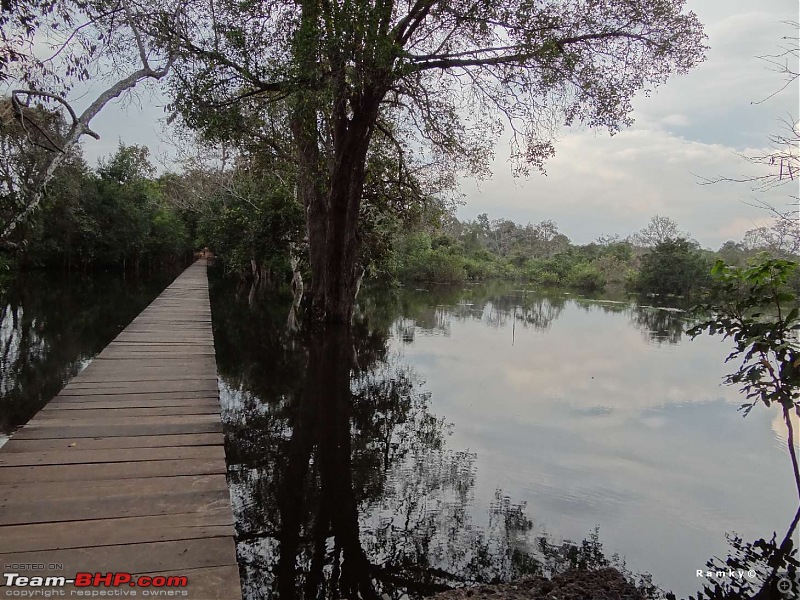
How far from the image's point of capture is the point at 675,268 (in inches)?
1296

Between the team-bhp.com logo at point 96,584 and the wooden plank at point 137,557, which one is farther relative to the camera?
the wooden plank at point 137,557

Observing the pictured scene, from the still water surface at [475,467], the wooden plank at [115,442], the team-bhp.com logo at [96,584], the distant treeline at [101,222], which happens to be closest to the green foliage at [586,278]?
the distant treeline at [101,222]

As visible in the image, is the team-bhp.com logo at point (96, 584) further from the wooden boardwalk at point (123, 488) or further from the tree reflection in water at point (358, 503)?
the tree reflection in water at point (358, 503)

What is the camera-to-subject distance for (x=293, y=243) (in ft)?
49.4

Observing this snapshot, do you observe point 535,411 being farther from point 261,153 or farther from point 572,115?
point 261,153

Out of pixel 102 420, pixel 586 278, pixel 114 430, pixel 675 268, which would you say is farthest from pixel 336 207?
pixel 586 278

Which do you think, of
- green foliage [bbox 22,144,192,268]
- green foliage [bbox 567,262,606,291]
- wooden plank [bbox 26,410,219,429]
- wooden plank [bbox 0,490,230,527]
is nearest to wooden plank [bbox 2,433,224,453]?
wooden plank [bbox 26,410,219,429]

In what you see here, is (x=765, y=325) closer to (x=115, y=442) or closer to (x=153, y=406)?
(x=115, y=442)

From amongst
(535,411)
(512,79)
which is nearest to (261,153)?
(512,79)

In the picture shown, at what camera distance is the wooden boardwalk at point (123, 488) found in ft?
6.89

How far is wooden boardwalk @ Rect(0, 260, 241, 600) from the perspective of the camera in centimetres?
210

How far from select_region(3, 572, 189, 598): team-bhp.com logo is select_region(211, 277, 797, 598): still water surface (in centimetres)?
85

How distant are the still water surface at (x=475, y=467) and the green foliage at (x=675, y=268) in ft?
82.5
